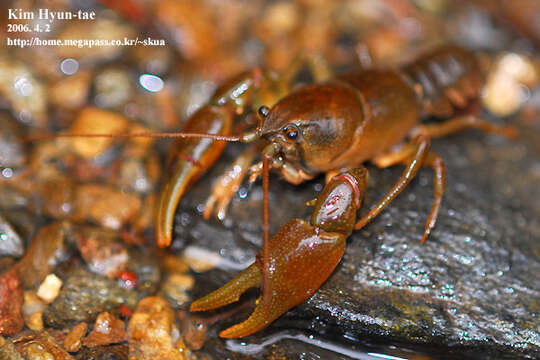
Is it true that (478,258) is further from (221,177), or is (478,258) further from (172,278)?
(172,278)

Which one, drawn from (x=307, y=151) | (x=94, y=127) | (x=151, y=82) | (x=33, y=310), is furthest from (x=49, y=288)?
(x=151, y=82)

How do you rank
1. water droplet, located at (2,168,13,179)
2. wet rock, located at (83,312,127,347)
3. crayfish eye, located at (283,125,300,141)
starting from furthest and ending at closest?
water droplet, located at (2,168,13,179) < crayfish eye, located at (283,125,300,141) < wet rock, located at (83,312,127,347)

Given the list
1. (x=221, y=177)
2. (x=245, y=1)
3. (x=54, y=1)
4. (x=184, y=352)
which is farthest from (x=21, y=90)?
(x=184, y=352)

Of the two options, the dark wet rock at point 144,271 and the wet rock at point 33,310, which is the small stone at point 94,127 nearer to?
the dark wet rock at point 144,271

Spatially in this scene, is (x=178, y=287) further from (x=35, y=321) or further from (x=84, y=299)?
(x=35, y=321)

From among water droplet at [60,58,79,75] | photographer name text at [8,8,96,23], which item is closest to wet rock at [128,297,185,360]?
water droplet at [60,58,79,75]

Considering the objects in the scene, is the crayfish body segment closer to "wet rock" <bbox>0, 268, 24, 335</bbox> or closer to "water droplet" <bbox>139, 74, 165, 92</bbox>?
"wet rock" <bbox>0, 268, 24, 335</bbox>

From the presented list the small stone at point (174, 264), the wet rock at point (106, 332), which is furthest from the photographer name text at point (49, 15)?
the wet rock at point (106, 332)
